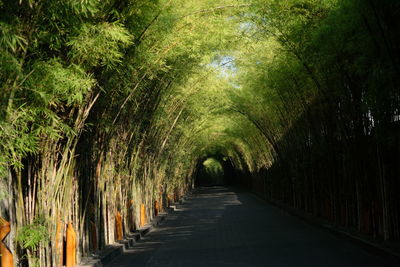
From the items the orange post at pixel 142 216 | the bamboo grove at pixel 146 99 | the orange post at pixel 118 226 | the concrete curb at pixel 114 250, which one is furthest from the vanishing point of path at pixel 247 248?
the orange post at pixel 142 216

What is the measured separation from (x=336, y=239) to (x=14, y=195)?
572cm

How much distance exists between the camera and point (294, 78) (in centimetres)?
1232

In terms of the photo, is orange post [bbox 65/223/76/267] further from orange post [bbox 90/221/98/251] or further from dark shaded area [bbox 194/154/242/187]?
dark shaded area [bbox 194/154/242/187]

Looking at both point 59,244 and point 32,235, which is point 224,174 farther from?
point 32,235

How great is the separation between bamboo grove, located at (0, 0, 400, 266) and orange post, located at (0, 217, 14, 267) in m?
0.08

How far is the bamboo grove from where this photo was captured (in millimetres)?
5145

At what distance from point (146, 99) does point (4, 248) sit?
22.6 feet

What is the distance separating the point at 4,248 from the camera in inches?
193

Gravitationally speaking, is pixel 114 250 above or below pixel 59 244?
below

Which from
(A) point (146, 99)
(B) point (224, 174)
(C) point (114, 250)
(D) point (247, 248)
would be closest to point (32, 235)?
(C) point (114, 250)

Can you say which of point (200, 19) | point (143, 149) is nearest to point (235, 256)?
point (200, 19)

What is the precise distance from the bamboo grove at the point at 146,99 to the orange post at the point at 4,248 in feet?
0.26

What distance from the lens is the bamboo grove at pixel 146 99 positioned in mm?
5145

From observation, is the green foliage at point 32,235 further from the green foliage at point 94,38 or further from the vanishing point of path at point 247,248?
the vanishing point of path at point 247,248
